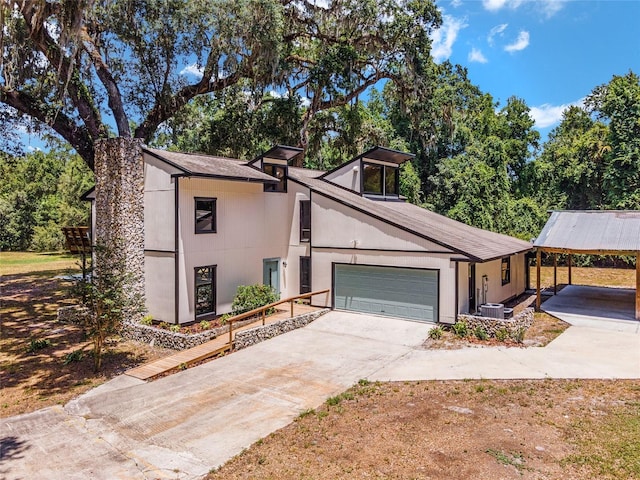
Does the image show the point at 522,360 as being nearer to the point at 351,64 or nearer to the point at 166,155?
the point at 166,155

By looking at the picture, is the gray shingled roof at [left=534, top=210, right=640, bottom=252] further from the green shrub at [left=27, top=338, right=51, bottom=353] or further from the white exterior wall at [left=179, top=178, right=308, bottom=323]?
the green shrub at [left=27, top=338, right=51, bottom=353]

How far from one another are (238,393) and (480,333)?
25.0 ft

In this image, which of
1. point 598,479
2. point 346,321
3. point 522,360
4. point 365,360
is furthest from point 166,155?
point 598,479

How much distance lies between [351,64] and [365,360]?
19.3 m

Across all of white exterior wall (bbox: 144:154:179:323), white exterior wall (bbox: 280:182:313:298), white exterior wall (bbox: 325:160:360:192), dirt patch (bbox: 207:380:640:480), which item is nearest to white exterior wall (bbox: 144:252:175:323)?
white exterior wall (bbox: 144:154:179:323)

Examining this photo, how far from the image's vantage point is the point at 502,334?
40.6 feet

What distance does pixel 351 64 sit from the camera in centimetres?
2469

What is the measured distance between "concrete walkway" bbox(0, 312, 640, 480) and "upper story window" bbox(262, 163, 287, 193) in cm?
636

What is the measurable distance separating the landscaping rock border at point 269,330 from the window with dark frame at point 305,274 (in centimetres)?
188

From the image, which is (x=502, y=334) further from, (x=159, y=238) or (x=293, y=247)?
(x=159, y=238)

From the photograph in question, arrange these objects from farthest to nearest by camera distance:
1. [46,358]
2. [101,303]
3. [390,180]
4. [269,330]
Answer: [390,180], [269,330], [46,358], [101,303]

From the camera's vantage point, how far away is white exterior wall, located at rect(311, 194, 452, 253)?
47.2 ft

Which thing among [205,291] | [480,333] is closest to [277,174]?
[205,291]

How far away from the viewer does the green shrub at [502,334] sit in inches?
486
